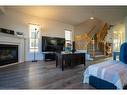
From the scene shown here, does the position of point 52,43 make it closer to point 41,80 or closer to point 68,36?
point 68,36

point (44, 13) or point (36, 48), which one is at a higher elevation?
point (44, 13)

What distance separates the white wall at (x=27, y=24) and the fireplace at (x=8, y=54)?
1058 mm

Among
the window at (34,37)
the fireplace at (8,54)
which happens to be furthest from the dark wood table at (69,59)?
the window at (34,37)

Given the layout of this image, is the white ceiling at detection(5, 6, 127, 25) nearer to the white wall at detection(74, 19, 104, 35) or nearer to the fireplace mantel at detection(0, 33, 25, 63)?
the white wall at detection(74, 19, 104, 35)

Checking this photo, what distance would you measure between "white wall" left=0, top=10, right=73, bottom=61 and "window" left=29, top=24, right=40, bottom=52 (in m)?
0.26

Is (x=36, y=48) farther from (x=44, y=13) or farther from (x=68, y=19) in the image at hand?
(x=68, y=19)

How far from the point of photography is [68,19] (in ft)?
31.0

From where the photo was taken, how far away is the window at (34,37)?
26.8ft

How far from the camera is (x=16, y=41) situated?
682 cm

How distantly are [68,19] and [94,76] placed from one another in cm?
667

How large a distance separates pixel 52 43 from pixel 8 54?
121 inches

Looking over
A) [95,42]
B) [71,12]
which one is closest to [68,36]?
[95,42]
